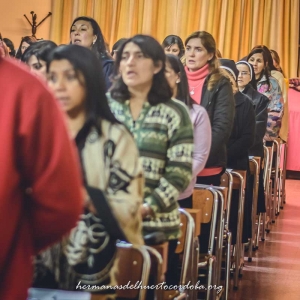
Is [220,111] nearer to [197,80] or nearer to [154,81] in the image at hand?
[197,80]

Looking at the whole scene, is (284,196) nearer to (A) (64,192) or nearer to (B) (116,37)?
(B) (116,37)

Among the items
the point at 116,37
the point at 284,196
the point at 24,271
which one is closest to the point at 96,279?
the point at 24,271

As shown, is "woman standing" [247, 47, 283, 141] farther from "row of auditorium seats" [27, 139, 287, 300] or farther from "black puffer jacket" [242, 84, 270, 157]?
"black puffer jacket" [242, 84, 270, 157]

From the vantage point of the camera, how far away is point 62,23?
1226 cm

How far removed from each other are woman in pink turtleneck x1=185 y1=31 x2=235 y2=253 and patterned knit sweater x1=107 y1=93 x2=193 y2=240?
179 centimetres

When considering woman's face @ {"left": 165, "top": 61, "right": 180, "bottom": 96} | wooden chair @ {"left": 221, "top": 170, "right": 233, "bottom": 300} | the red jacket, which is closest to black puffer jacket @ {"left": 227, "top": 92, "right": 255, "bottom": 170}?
wooden chair @ {"left": 221, "top": 170, "right": 233, "bottom": 300}

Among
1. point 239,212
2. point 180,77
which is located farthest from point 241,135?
point 180,77

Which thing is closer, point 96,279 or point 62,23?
point 96,279

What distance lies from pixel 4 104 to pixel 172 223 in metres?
1.62

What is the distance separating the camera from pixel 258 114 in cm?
703

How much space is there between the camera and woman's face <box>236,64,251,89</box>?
22.3 feet

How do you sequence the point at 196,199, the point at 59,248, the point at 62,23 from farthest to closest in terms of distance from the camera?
the point at 62,23
the point at 196,199
the point at 59,248

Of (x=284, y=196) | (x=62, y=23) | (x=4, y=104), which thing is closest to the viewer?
(x=4, y=104)

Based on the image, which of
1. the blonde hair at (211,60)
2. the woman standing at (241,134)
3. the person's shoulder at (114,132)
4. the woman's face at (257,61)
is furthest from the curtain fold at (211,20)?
the person's shoulder at (114,132)
